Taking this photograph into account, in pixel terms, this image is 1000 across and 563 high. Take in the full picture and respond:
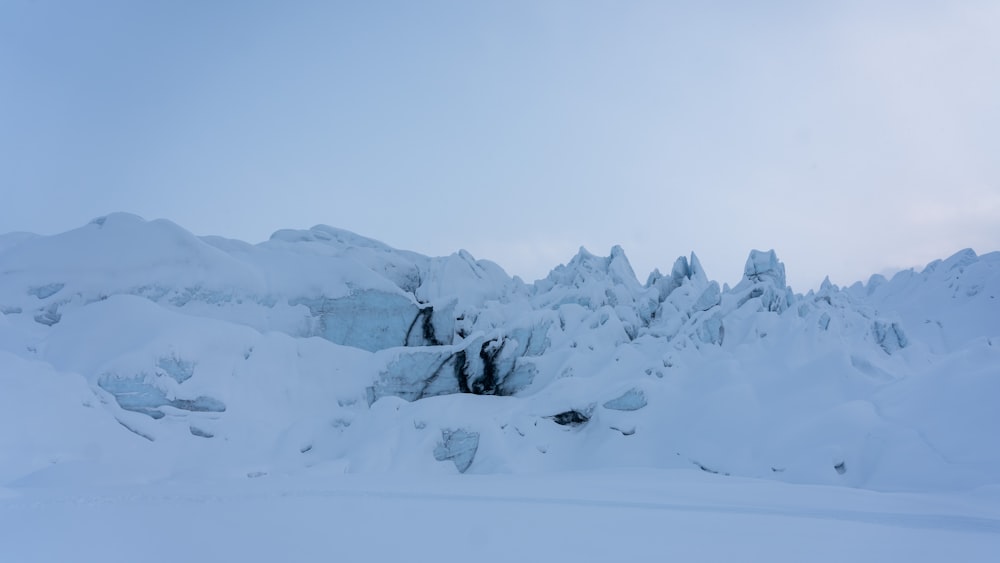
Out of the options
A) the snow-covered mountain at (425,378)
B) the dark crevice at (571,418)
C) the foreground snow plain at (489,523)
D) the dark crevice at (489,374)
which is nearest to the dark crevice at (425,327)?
the snow-covered mountain at (425,378)

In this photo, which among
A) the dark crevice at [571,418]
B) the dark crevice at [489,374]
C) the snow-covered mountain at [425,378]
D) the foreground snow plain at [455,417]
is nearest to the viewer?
the foreground snow plain at [455,417]

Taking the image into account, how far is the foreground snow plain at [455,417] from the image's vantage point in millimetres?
8875

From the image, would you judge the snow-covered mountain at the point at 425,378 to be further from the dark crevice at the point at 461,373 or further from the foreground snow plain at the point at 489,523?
the foreground snow plain at the point at 489,523

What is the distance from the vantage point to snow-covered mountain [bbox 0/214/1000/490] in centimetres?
1698

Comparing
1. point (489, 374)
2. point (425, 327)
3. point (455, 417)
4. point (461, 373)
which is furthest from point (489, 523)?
point (425, 327)

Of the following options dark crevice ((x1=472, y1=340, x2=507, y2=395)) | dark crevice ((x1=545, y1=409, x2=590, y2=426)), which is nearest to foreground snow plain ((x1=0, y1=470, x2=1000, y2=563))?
dark crevice ((x1=545, y1=409, x2=590, y2=426))

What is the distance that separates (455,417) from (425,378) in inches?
223

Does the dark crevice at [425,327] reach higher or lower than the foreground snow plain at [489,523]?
higher

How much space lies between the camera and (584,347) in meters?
29.8

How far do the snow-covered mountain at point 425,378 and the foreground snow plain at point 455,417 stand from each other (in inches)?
3.7

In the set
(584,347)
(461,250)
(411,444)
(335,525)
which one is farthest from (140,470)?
(461,250)

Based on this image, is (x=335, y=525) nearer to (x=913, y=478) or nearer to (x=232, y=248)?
(x=913, y=478)

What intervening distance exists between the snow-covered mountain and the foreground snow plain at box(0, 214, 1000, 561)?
9 cm

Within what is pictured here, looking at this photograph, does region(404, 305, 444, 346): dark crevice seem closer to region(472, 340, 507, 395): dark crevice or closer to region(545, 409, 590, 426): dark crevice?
region(472, 340, 507, 395): dark crevice
